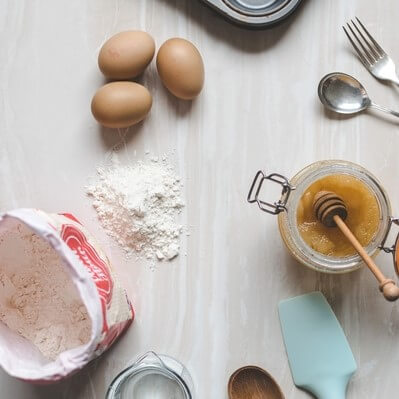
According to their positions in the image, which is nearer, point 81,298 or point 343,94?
point 81,298

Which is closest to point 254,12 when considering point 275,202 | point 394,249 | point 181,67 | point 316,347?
point 181,67

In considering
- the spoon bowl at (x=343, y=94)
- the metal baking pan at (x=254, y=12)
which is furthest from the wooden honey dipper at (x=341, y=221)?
the metal baking pan at (x=254, y=12)

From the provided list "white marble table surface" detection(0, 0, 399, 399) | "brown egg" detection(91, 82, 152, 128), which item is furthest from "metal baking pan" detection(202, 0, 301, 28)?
"brown egg" detection(91, 82, 152, 128)

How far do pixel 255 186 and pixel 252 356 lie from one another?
25 cm

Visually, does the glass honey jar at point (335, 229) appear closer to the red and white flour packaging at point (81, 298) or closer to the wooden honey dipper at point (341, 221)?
the wooden honey dipper at point (341, 221)

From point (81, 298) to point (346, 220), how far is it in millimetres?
373

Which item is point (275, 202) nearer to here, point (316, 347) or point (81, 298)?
point (316, 347)

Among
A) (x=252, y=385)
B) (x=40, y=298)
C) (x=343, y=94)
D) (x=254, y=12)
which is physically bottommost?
(x=252, y=385)

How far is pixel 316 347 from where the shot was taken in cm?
98

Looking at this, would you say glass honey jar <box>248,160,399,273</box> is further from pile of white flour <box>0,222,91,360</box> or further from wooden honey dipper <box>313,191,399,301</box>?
pile of white flour <box>0,222,91,360</box>

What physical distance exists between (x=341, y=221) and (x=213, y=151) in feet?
0.78

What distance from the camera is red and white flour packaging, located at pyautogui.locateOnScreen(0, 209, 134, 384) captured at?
2.64 ft

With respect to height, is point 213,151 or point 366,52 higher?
point 366,52

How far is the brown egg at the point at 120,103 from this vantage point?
0.95 meters
